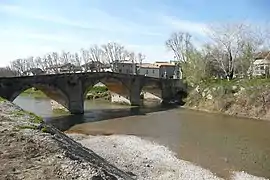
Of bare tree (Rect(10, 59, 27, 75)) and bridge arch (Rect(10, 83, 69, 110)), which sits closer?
bridge arch (Rect(10, 83, 69, 110))

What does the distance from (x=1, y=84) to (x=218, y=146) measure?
89.8 ft

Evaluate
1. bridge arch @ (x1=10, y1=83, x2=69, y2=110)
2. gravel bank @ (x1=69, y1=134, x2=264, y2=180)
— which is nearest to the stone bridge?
bridge arch @ (x1=10, y1=83, x2=69, y2=110)

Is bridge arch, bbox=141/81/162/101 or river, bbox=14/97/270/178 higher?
bridge arch, bbox=141/81/162/101

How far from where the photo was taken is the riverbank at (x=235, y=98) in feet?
151

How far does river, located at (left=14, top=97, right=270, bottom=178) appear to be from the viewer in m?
22.9

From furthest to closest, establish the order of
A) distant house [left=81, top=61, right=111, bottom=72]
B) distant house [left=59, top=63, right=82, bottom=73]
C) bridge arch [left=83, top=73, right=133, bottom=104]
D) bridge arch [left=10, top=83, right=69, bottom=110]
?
1. distant house [left=81, top=61, right=111, bottom=72]
2. distant house [left=59, top=63, right=82, bottom=73]
3. bridge arch [left=83, top=73, right=133, bottom=104]
4. bridge arch [left=10, top=83, right=69, bottom=110]

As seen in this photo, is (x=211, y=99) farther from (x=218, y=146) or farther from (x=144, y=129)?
(x=218, y=146)

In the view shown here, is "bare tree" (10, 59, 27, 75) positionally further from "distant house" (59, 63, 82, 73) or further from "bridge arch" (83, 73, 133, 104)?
"bridge arch" (83, 73, 133, 104)

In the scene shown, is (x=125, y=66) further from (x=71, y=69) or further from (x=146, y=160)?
(x=146, y=160)

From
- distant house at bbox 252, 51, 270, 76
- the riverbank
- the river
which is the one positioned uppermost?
distant house at bbox 252, 51, 270, 76

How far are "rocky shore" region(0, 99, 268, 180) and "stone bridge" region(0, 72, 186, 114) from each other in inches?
682

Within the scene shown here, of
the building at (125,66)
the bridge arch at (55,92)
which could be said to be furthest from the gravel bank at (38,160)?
the building at (125,66)

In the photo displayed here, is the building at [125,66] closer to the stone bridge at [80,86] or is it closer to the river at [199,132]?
the stone bridge at [80,86]

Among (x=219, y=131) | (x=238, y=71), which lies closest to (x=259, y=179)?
(x=219, y=131)
